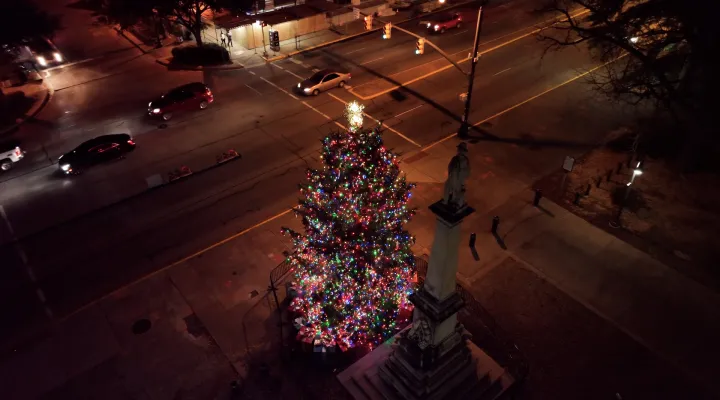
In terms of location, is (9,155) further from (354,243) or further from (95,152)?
(354,243)

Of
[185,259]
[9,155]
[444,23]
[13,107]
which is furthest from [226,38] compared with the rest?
[185,259]

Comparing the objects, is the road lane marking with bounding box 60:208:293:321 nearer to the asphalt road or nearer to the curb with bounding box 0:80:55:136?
the asphalt road

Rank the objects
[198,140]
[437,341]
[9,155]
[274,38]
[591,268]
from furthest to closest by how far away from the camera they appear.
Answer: [274,38], [198,140], [9,155], [591,268], [437,341]

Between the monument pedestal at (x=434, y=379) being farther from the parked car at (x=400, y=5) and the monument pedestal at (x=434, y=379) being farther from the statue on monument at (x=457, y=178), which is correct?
the parked car at (x=400, y=5)

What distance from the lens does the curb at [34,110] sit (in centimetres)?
2534

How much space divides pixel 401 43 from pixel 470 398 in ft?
88.9

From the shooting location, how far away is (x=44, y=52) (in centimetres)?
3331

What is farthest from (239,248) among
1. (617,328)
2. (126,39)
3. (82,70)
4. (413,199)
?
(126,39)

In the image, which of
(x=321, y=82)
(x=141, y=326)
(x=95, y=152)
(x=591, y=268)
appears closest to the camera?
(x=141, y=326)

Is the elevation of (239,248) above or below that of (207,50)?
below

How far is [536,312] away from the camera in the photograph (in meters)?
15.5

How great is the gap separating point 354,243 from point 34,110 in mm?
23976

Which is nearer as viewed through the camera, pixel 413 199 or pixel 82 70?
pixel 413 199

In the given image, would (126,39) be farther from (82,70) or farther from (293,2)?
(293,2)
